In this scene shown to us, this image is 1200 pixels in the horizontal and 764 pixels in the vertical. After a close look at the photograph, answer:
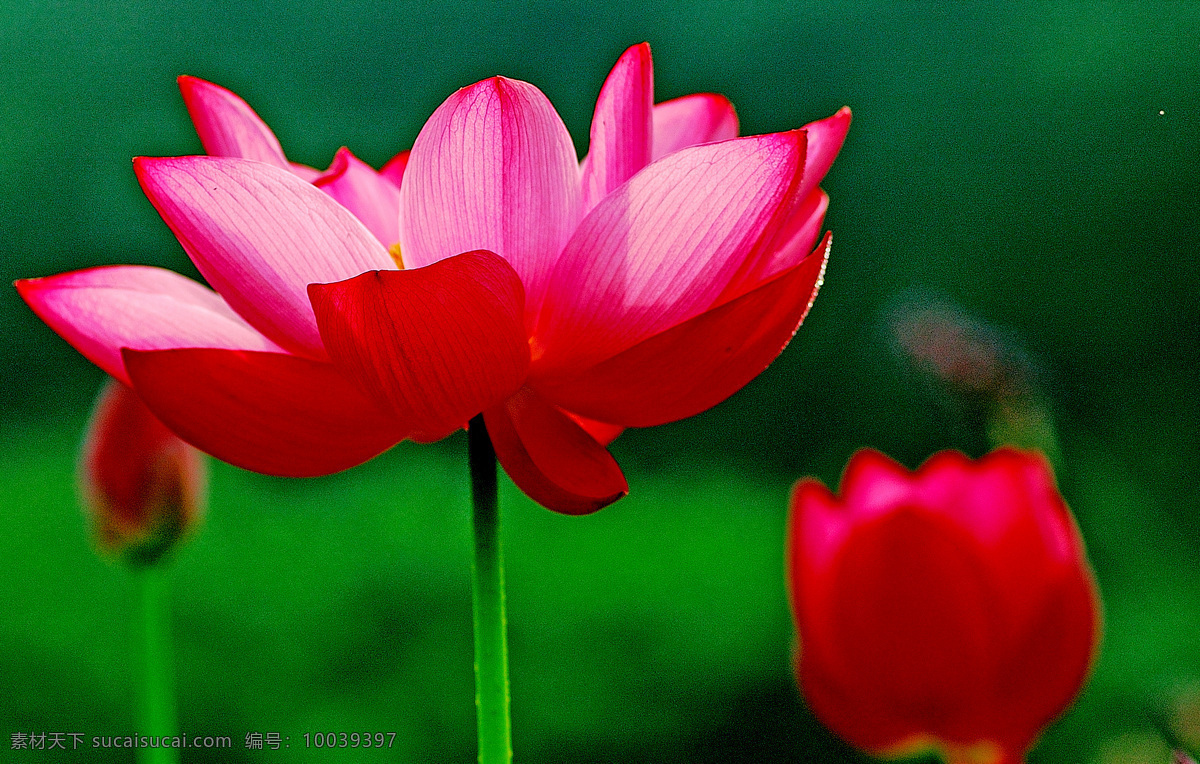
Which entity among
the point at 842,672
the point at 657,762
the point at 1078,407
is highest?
the point at 842,672

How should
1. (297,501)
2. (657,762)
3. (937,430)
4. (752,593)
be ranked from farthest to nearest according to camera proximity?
1. (937,430)
2. (297,501)
3. (752,593)
4. (657,762)

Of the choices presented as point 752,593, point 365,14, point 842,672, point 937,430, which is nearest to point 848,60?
point 937,430

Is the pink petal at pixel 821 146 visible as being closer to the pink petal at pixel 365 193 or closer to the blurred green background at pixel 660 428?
the pink petal at pixel 365 193

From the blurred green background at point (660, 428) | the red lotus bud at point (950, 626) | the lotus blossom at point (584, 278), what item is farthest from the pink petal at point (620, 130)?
the blurred green background at point (660, 428)


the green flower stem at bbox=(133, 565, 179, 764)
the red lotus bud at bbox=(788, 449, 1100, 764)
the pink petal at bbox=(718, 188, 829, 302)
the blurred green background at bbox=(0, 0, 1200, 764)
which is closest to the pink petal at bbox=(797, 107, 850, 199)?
the pink petal at bbox=(718, 188, 829, 302)

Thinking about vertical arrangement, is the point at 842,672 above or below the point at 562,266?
below

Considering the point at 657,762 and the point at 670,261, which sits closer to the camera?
the point at 670,261

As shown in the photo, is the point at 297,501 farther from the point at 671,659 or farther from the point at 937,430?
the point at 937,430

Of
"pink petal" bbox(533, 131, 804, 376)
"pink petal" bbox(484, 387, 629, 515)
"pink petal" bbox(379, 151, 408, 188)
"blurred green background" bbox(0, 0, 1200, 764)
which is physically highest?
"pink petal" bbox(533, 131, 804, 376)

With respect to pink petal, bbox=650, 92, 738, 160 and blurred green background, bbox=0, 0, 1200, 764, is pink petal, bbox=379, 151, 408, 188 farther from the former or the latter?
blurred green background, bbox=0, 0, 1200, 764
